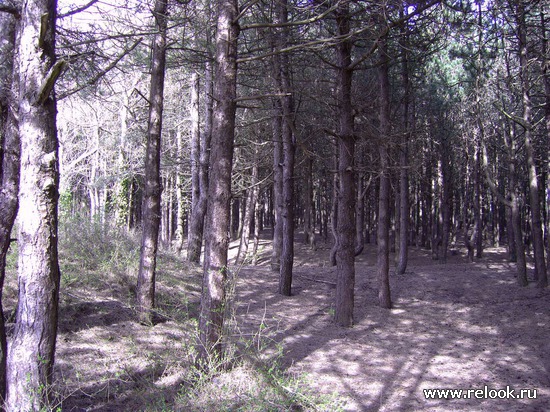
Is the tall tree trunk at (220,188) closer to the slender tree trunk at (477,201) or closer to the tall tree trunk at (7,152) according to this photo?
the tall tree trunk at (7,152)

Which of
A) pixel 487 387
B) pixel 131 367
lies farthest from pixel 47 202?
pixel 487 387

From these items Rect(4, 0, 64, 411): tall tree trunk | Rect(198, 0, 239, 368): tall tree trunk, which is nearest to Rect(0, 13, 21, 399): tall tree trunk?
Rect(4, 0, 64, 411): tall tree trunk

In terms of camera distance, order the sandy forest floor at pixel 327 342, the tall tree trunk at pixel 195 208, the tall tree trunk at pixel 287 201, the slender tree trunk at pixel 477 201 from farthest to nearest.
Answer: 1. the slender tree trunk at pixel 477 201
2. the tall tree trunk at pixel 195 208
3. the tall tree trunk at pixel 287 201
4. the sandy forest floor at pixel 327 342

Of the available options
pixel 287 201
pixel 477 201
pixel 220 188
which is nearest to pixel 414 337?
pixel 287 201

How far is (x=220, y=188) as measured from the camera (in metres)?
6.04

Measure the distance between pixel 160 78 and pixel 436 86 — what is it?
15.7 m

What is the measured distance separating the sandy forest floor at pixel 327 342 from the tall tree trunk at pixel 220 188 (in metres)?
0.48

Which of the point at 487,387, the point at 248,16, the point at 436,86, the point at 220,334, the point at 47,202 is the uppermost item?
the point at 436,86

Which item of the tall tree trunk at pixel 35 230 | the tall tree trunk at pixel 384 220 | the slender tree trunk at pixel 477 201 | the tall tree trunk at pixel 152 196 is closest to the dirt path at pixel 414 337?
the tall tree trunk at pixel 384 220

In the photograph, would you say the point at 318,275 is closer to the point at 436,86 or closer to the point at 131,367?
the point at 131,367

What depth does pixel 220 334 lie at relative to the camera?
→ 18.9 feet

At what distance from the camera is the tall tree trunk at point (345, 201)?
9047mm

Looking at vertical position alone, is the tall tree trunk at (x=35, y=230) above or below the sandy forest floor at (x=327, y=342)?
above

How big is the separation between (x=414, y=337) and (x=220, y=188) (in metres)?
5.34
